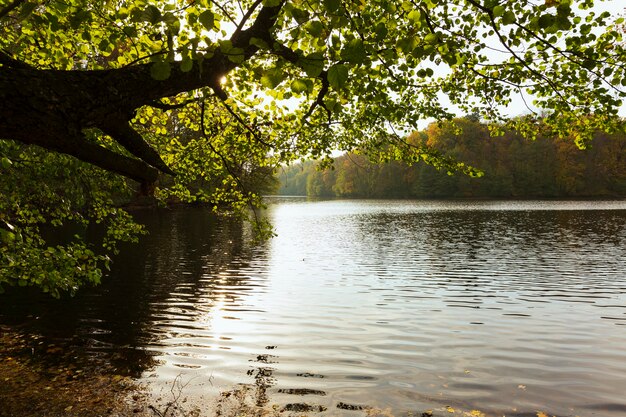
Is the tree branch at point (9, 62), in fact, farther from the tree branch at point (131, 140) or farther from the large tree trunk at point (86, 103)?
the tree branch at point (131, 140)

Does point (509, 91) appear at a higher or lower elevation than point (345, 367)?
higher

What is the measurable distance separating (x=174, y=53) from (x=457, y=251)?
31210 millimetres

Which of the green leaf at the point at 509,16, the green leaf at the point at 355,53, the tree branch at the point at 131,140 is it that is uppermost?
the green leaf at the point at 509,16

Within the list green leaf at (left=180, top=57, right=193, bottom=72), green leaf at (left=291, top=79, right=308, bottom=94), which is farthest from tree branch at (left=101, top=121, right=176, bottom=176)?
green leaf at (left=291, top=79, right=308, bottom=94)

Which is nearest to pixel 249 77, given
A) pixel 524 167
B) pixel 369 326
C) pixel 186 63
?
pixel 186 63

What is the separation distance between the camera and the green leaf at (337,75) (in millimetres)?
2625

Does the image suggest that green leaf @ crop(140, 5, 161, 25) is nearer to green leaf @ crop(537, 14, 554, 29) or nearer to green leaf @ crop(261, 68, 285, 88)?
green leaf @ crop(261, 68, 285, 88)

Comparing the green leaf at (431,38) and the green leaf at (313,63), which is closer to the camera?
the green leaf at (313,63)

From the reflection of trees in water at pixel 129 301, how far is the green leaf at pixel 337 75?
353 inches

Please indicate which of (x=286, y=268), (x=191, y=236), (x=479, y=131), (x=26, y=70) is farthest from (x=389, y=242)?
(x=479, y=131)

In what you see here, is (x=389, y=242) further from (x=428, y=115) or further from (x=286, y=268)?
(x=428, y=115)

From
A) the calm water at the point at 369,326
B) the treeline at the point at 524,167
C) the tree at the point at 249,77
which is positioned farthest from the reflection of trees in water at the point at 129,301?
the treeline at the point at 524,167

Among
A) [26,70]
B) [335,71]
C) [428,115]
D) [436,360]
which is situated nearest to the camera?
[335,71]

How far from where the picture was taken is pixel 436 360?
11.3 metres
